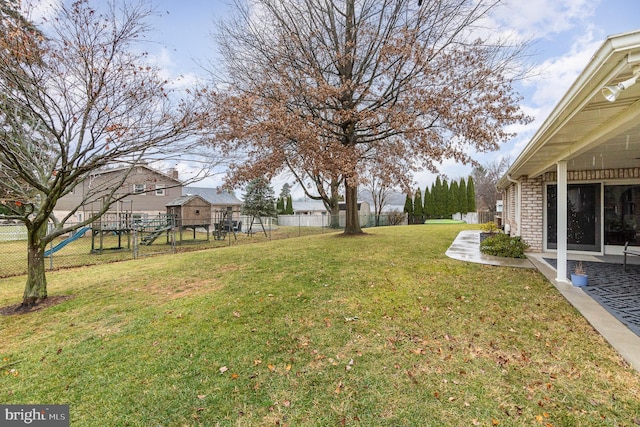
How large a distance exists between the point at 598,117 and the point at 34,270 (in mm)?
8469

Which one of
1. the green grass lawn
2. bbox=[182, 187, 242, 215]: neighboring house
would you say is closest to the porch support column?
the green grass lawn

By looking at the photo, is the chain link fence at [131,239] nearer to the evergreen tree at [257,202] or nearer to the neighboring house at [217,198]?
the evergreen tree at [257,202]

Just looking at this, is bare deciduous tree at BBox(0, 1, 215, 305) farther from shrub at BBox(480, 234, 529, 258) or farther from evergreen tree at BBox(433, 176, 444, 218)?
evergreen tree at BBox(433, 176, 444, 218)

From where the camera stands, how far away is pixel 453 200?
30484 millimetres

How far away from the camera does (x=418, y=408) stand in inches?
95.7

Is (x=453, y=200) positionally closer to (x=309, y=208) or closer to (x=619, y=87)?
(x=309, y=208)

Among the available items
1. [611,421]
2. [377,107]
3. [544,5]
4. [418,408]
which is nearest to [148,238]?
[377,107]

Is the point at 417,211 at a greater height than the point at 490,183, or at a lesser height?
lesser

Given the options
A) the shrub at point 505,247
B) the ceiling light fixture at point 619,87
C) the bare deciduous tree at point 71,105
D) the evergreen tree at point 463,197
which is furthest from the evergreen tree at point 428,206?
the ceiling light fixture at point 619,87

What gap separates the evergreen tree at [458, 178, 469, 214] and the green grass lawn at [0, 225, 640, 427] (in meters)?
26.9

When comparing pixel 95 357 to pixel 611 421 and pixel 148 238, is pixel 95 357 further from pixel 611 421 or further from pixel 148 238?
pixel 148 238

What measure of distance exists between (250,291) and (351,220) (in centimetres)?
913

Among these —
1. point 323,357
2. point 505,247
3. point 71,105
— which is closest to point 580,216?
point 505,247

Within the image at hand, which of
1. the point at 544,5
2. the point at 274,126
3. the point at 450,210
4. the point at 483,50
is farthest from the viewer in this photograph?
the point at 450,210
